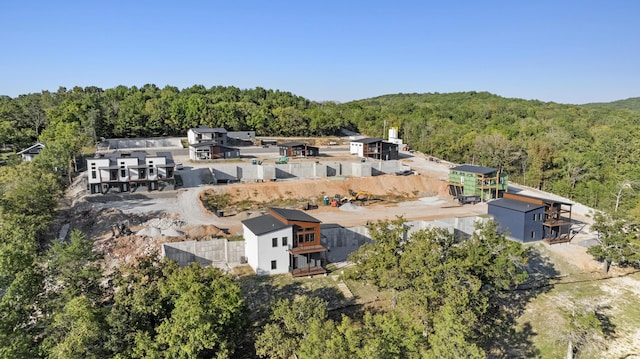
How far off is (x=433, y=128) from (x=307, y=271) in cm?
6849

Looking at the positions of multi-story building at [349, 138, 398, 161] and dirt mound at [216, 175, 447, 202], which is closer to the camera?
dirt mound at [216, 175, 447, 202]

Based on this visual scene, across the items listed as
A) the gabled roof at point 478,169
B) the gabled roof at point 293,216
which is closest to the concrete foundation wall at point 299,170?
the gabled roof at point 478,169

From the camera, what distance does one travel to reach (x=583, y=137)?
81.8 metres

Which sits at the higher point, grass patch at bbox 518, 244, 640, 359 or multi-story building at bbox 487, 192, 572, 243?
multi-story building at bbox 487, 192, 572, 243

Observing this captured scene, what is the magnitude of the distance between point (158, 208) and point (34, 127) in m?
56.6

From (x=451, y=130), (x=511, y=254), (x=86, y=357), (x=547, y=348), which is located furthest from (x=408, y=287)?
(x=451, y=130)

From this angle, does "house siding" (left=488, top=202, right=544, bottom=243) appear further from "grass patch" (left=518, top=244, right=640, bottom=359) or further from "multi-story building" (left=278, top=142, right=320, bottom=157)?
"multi-story building" (left=278, top=142, right=320, bottom=157)

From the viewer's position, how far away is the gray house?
36.9m

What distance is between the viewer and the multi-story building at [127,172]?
45.2 m

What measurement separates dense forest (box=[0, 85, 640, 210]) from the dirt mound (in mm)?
20504

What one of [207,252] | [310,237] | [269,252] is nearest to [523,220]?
[310,237]

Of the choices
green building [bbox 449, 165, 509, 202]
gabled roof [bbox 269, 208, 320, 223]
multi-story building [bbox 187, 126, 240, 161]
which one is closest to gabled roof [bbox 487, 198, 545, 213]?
green building [bbox 449, 165, 509, 202]

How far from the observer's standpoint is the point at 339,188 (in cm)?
5234

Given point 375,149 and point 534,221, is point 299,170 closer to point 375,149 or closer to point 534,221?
point 375,149
